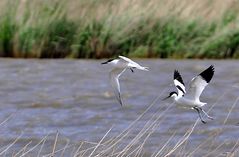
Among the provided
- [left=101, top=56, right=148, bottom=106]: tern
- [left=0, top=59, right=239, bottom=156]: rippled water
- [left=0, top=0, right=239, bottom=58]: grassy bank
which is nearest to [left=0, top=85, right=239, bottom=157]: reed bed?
[left=0, top=59, right=239, bottom=156]: rippled water

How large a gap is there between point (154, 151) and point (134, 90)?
13.2 ft

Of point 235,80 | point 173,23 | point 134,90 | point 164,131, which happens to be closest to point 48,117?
point 164,131

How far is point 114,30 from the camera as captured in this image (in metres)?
14.3

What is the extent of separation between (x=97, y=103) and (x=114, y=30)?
364 cm

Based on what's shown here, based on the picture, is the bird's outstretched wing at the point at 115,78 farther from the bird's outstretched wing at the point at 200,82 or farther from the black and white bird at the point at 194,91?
the bird's outstretched wing at the point at 200,82

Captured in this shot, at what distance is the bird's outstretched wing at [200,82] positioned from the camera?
6.13m

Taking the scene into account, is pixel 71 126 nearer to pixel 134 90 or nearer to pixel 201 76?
pixel 134 90

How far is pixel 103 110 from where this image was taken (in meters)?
10.3

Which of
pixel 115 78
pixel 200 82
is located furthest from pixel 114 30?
pixel 200 82

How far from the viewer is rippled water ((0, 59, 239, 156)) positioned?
8766 millimetres

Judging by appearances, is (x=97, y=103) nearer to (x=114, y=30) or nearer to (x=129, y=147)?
(x=114, y=30)

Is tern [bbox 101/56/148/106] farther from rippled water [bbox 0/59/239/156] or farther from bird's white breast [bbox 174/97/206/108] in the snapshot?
rippled water [bbox 0/59/239/156]

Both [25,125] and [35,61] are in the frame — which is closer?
[25,125]

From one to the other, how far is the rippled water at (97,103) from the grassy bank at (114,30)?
1.18ft
